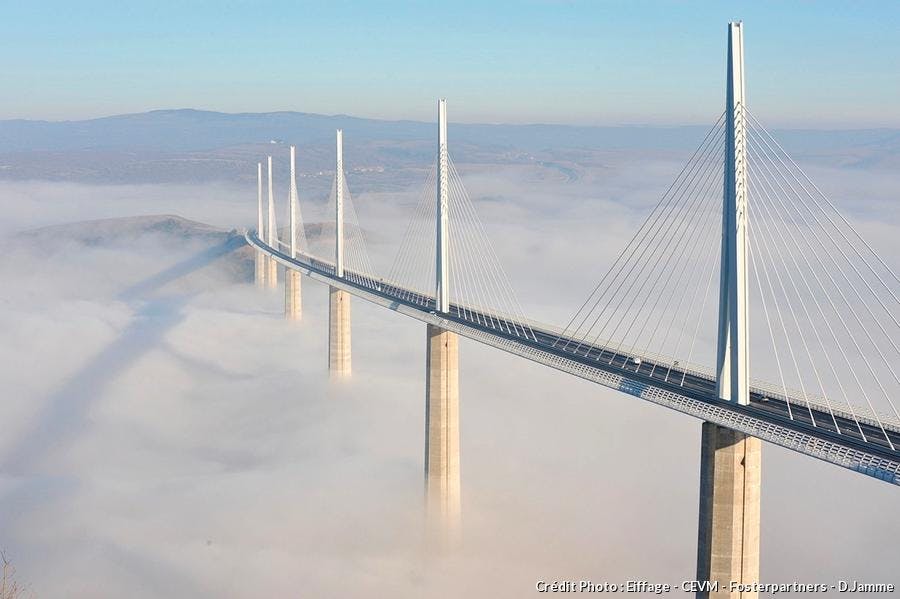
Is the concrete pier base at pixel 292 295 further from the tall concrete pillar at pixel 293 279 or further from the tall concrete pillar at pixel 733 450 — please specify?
the tall concrete pillar at pixel 733 450

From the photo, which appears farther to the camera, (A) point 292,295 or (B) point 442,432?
(A) point 292,295

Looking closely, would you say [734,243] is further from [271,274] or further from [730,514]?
[271,274]

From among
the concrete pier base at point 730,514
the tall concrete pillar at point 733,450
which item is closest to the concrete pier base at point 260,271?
the tall concrete pillar at point 733,450

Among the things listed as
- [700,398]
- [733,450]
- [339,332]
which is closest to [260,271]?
[339,332]

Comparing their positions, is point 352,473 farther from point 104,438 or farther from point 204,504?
point 104,438

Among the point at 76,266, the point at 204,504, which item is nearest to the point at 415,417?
the point at 204,504
